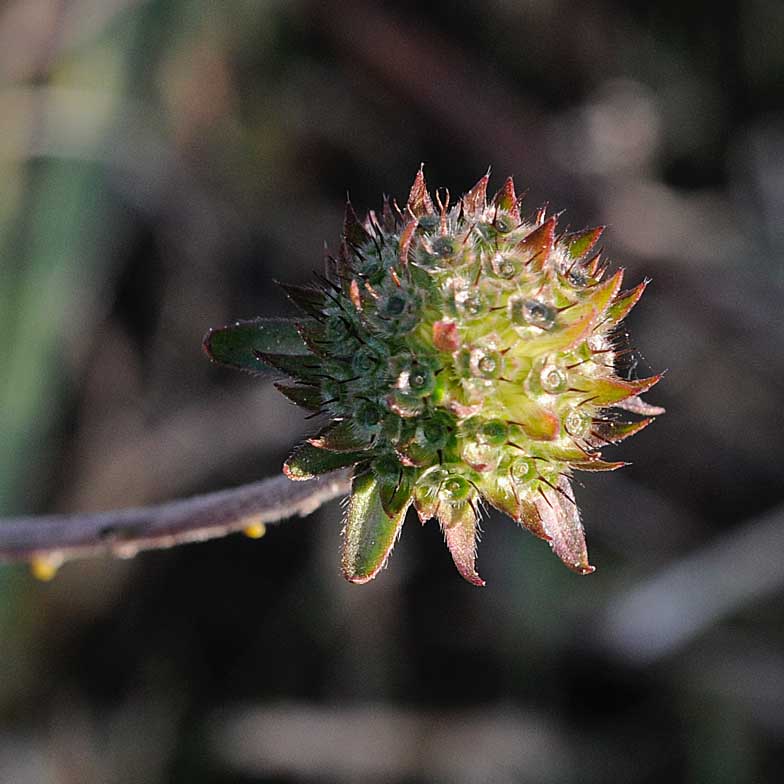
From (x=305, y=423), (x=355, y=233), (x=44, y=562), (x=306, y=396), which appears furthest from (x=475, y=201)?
(x=305, y=423)

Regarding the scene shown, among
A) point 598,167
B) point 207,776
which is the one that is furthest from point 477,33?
point 207,776

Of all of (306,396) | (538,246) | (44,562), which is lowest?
(44,562)

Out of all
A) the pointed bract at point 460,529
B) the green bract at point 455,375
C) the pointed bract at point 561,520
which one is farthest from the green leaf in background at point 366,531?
the pointed bract at point 561,520

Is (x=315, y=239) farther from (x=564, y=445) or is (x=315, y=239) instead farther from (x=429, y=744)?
(x=564, y=445)

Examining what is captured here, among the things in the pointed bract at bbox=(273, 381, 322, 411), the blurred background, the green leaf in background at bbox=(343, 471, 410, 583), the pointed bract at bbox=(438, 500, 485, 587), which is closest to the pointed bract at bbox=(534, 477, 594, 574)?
the pointed bract at bbox=(438, 500, 485, 587)

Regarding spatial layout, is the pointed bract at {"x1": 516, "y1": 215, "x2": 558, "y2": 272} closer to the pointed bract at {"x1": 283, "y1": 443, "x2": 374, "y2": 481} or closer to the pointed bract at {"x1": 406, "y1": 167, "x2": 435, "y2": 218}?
the pointed bract at {"x1": 406, "y1": 167, "x2": 435, "y2": 218}

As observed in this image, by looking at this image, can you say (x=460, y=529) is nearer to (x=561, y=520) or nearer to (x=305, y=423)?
(x=561, y=520)
